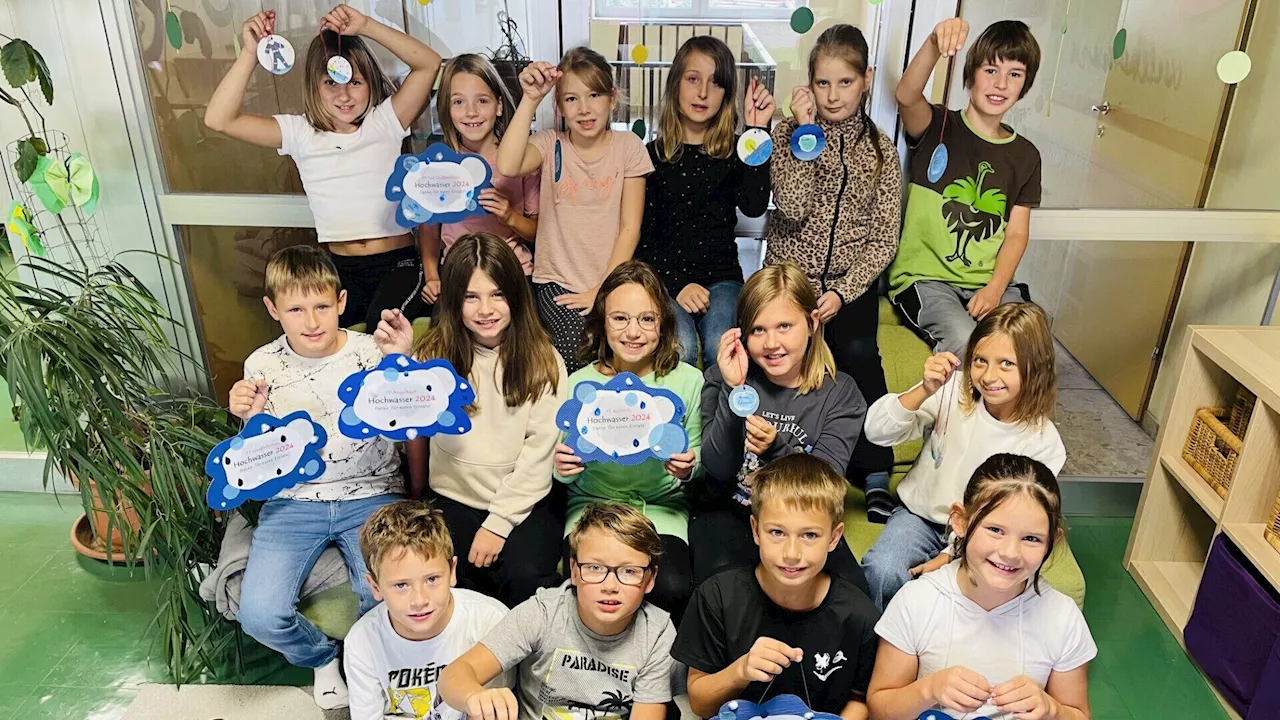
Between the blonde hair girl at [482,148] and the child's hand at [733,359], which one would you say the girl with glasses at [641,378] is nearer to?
the child's hand at [733,359]

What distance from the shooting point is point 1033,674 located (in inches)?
67.2

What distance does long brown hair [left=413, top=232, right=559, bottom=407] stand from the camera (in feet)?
6.94

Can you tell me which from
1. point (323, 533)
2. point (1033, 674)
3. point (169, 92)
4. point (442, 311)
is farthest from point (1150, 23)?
point (169, 92)

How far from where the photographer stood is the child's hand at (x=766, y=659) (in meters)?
1.56

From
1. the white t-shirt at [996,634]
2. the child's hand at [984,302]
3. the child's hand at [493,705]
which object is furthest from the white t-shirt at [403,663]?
the child's hand at [984,302]

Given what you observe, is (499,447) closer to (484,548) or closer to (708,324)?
(484,548)

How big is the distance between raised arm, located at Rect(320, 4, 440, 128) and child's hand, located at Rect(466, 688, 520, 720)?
5.12ft

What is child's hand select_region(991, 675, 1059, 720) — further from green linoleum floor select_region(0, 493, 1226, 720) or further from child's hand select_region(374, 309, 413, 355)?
child's hand select_region(374, 309, 413, 355)

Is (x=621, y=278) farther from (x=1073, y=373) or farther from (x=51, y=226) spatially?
(x=1073, y=373)

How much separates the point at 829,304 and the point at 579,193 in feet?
2.44

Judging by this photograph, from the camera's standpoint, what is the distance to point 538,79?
231 cm

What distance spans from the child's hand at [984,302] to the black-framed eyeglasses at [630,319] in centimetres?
97

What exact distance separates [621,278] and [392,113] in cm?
87

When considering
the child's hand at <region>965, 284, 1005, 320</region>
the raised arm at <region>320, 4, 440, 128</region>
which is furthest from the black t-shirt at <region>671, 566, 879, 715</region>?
the raised arm at <region>320, 4, 440, 128</region>
